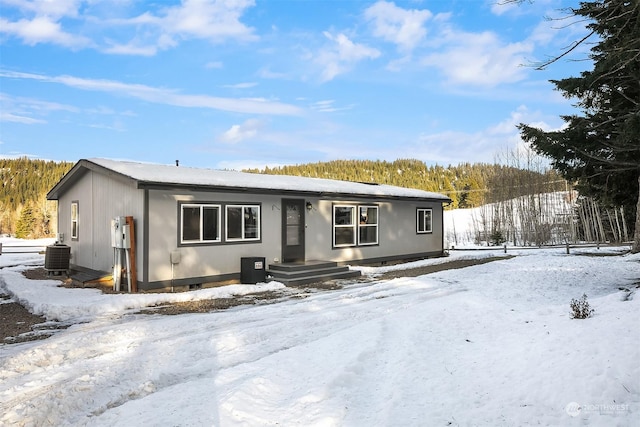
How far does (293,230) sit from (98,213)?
5.66 metres

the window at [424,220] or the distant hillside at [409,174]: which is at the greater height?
the distant hillside at [409,174]

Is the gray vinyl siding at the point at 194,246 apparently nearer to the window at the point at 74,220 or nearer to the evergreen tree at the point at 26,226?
Result: the window at the point at 74,220

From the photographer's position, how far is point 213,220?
10.2 metres

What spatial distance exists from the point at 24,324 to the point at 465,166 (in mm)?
65025

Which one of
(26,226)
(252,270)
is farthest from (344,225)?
(26,226)

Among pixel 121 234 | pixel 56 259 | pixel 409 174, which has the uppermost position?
pixel 409 174

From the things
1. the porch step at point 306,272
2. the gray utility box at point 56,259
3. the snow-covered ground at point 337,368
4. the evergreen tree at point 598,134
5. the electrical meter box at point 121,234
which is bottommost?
the snow-covered ground at point 337,368

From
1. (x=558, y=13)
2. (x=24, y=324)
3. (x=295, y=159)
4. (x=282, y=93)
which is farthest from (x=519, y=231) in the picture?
(x=295, y=159)

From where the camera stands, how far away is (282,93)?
21578 millimetres

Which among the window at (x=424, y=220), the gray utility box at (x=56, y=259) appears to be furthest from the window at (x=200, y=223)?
the window at (x=424, y=220)

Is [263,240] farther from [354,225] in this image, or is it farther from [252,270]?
[354,225]

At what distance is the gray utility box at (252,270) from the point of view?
1030 cm

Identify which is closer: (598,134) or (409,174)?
(598,134)

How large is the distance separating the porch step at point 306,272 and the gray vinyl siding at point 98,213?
11.4ft
